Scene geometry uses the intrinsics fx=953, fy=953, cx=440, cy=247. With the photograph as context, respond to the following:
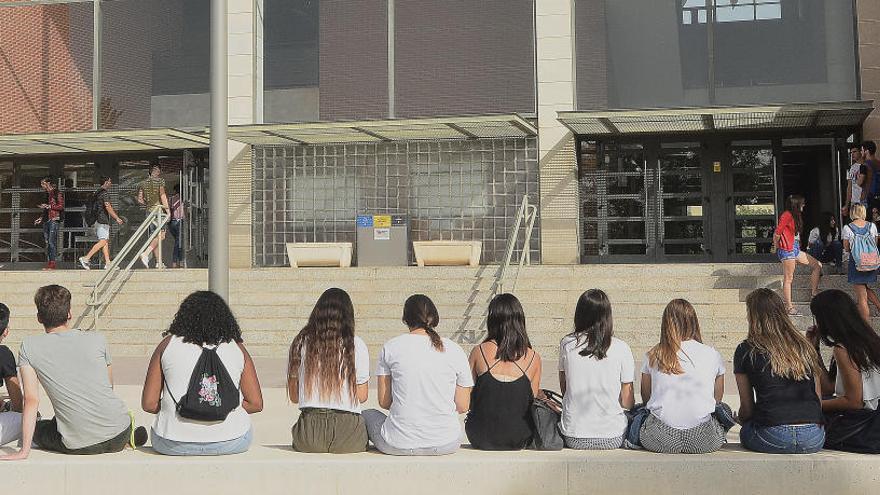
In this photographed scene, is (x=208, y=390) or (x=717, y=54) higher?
(x=717, y=54)

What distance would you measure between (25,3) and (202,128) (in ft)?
17.9

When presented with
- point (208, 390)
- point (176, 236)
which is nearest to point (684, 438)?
point (208, 390)

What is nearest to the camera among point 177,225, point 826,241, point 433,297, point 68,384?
point 68,384

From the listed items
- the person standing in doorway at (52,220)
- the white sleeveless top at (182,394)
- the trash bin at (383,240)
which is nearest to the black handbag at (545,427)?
the white sleeveless top at (182,394)

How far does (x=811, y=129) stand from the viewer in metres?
18.4

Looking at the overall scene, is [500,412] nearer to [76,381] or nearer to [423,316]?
[423,316]

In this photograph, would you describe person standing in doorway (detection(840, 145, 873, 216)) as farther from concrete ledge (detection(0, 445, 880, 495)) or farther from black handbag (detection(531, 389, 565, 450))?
black handbag (detection(531, 389, 565, 450))

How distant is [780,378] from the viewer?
5.54m

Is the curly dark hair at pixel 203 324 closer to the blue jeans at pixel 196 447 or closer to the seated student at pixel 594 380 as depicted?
the blue jeans at pixel 196 447

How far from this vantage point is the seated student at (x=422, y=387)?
18.9ft

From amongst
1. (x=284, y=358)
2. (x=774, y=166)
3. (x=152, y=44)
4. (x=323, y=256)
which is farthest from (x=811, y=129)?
(x=152, y=44)

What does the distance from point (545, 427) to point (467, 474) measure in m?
0.64

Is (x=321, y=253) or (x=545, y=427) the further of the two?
(x=321, y=253)

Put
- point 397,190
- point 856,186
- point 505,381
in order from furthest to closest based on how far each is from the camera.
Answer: point 397,190 < point 856,186 < point 505,381
